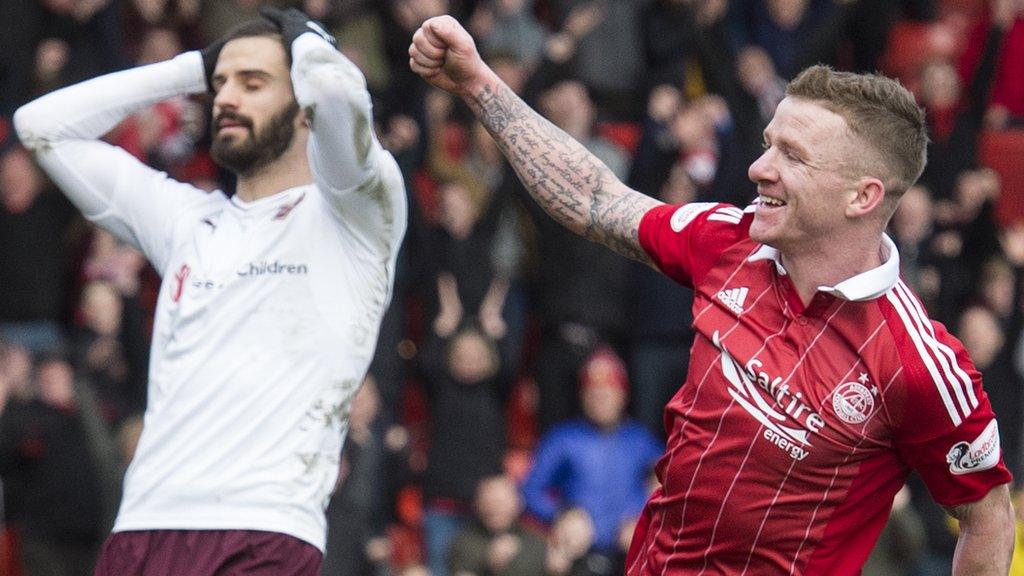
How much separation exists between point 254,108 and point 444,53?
1.03 m

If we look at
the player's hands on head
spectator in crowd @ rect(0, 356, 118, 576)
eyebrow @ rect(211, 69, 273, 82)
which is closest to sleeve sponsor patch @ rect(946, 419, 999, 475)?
the player's hands on head

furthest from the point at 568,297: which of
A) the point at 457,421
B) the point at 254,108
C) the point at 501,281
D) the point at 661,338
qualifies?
the point at 254,108

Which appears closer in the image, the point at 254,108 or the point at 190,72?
the point at 254,108

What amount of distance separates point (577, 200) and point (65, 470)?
513cm

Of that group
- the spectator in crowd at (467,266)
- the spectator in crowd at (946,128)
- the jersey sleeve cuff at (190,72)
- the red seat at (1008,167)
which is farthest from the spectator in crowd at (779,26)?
the jersey sleeve cuff at (190,72)

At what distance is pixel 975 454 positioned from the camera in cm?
456

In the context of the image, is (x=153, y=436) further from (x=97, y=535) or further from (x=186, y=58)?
(x=97, y=535)

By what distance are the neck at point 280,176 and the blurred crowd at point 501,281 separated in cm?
412

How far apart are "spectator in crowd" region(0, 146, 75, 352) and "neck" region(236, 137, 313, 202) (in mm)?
4868

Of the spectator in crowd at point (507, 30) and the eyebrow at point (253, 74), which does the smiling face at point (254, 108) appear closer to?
the eyebrow at point (253, 74)

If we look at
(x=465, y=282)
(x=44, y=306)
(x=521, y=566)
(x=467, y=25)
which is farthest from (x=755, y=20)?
(x=44, y=306)

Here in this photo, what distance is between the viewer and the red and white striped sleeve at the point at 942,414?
4488 mm

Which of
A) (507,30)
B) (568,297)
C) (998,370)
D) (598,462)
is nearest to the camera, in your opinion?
(598,462)

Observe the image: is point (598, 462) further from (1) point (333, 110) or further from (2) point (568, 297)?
(1) point (333, 110)
